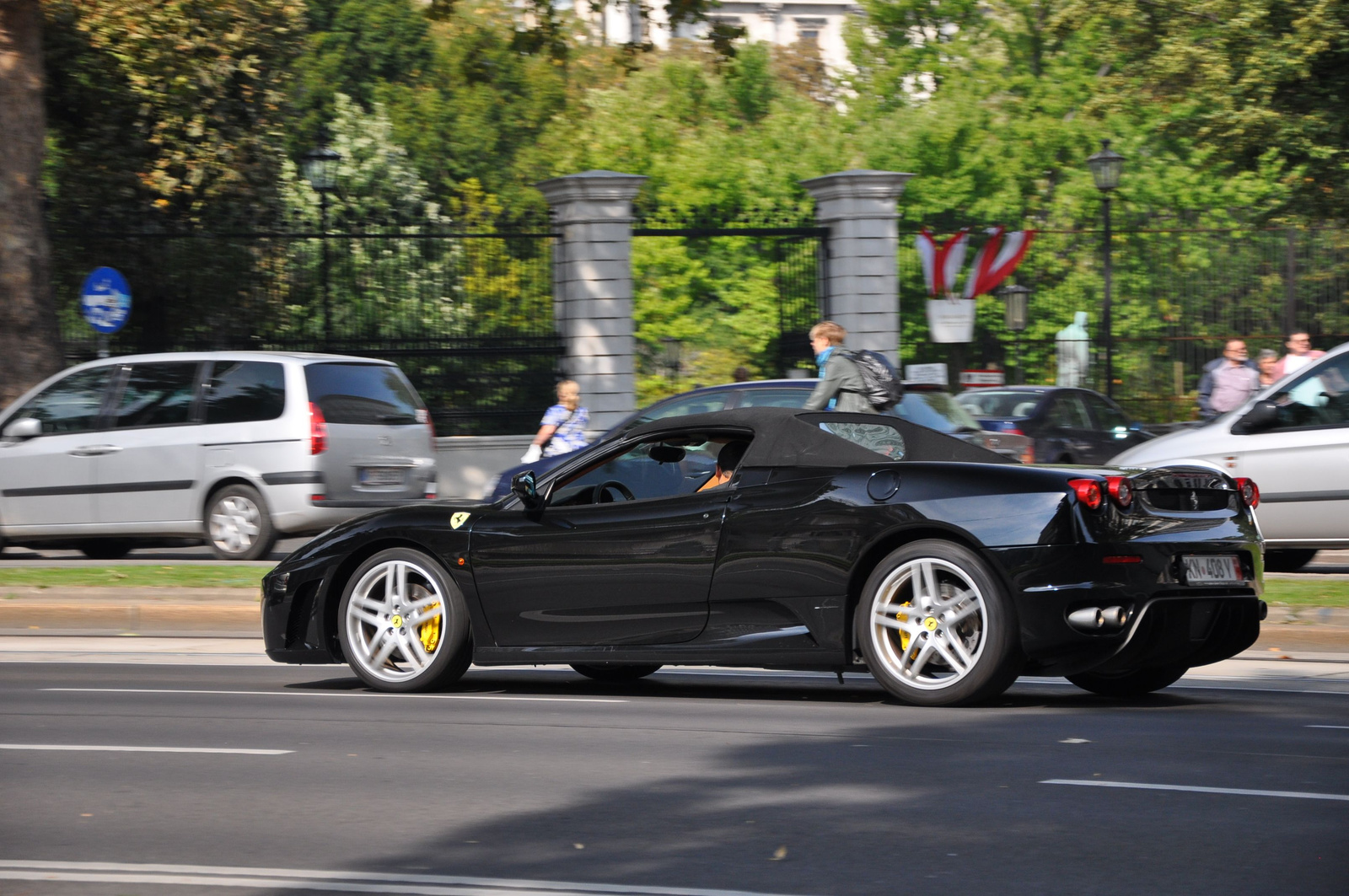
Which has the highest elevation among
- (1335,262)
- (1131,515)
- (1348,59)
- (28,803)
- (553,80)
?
(553,80)

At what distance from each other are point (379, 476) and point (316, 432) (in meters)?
0.72

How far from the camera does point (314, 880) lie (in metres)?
4.44

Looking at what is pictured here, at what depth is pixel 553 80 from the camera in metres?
49.1

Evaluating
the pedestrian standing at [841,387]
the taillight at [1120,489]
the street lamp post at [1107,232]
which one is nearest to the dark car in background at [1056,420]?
the street lamp post at [1107,232]

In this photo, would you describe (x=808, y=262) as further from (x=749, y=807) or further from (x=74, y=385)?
(x=749, y=807)

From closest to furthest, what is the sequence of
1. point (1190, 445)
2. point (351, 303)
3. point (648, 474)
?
point (648, 474), point (1190, 445), point (351, 303)

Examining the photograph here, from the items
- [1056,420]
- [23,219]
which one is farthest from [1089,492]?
[23,219]

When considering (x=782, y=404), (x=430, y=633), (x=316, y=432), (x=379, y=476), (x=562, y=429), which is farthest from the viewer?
(x=562, y=429)

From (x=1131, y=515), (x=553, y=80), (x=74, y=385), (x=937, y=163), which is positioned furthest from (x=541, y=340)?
(x=553, y=80)

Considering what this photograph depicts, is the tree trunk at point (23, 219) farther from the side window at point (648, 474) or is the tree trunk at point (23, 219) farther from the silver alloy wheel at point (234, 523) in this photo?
the side window at point (648, 474)

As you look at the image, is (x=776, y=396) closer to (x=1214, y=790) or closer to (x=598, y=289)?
(x=1214, y=790)

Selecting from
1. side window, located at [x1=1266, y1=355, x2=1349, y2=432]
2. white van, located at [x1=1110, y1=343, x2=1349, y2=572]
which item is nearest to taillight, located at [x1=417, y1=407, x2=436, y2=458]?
white van, located at [x1=1110, y1=343, x2=1349, y2=572]

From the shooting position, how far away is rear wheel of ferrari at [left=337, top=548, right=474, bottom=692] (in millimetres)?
8008

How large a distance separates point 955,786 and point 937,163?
1387 inches
